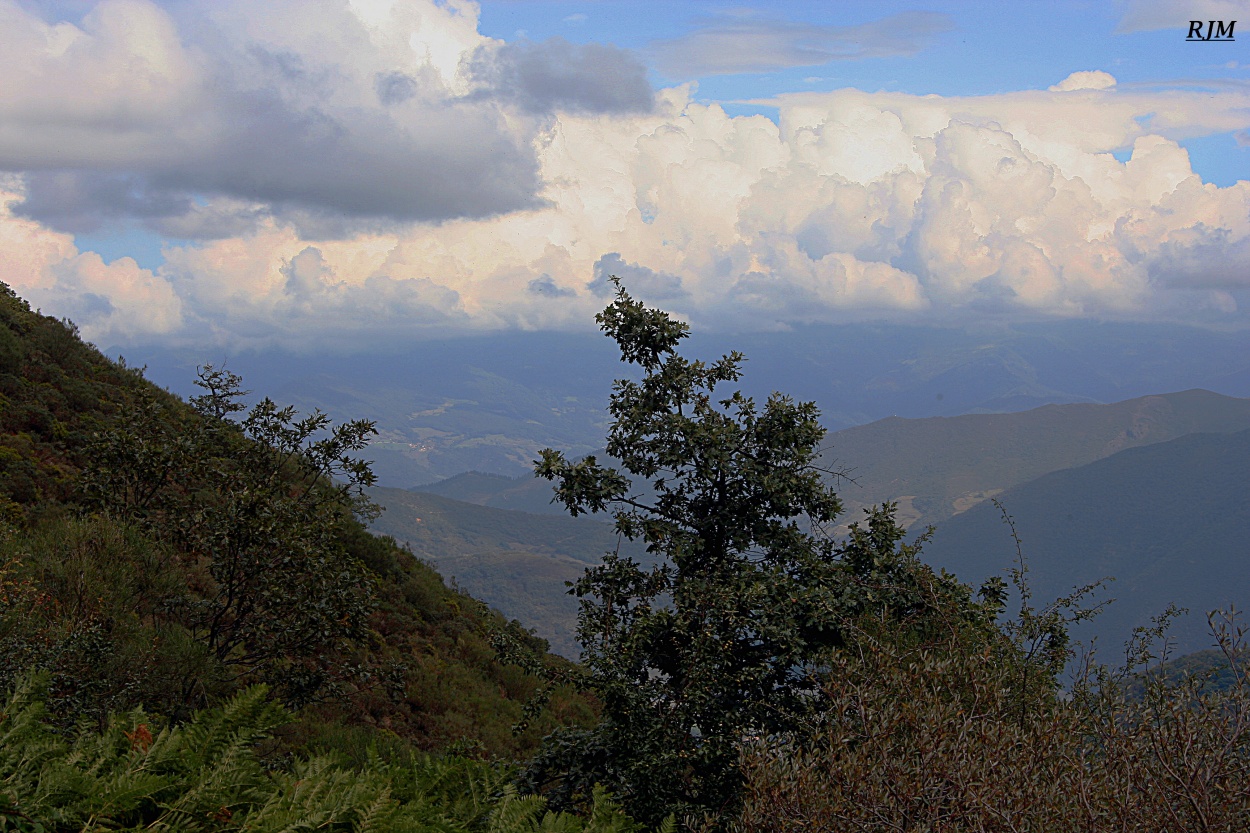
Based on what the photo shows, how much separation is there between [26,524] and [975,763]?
15498 mm

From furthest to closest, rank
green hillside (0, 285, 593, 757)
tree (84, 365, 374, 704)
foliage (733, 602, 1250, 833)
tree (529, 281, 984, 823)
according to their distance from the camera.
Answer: tree (84, 365, 374, 704)
green hillside (0, 285, 593, 757)
tree (529, 281, 984, 823)
foliage (733, 602, 1250, 833)

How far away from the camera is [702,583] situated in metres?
9.80

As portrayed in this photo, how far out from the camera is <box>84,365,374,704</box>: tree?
1120cm

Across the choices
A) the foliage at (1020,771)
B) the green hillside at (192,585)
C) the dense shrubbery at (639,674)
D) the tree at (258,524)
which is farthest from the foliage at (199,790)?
the tree at (258,524)

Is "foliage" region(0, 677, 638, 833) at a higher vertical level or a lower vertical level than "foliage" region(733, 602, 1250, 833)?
lower

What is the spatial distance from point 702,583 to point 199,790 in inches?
225

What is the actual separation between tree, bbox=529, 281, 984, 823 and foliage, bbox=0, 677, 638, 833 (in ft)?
7.89

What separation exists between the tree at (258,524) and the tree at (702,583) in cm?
352

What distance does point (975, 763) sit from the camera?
535cm

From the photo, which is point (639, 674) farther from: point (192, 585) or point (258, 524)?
point (192, 585)

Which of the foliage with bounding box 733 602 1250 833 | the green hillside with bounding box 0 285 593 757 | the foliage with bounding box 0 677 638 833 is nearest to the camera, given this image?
the foliage with bounding box 0 677 638 833

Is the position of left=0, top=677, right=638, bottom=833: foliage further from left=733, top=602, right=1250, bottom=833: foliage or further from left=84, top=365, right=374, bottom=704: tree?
left=84, top=365, right=374, bottom=704: tree

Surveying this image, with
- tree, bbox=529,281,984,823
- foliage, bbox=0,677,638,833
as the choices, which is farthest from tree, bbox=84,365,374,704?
foliage, bbox=0,677,638,833

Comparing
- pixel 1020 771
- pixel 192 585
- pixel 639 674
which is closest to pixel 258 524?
pixel 639 674
